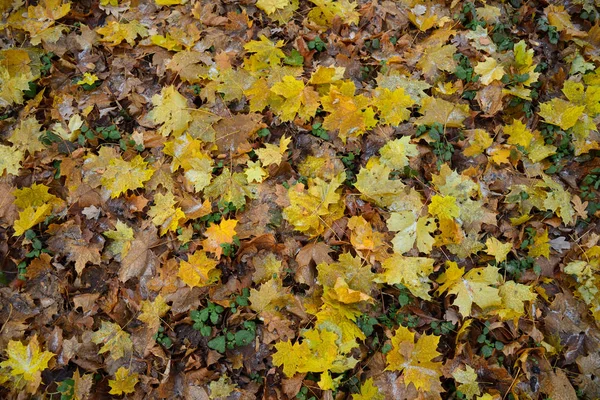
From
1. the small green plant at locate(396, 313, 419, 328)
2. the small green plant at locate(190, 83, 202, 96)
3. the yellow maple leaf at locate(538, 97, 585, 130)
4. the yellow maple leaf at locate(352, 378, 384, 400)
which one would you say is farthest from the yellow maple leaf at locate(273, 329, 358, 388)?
the yellow maple leaf at locate(538, 97, 585, 130)

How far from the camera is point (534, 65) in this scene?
9.96 feet

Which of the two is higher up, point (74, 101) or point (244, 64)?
point (244, 64)

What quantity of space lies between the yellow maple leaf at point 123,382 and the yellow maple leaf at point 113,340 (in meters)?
0.09

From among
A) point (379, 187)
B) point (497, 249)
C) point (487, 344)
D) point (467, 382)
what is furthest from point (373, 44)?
point (467, 382)

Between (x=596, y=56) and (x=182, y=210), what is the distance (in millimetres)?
3116

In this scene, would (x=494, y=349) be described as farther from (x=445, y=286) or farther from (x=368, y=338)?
(x=368, y=338)

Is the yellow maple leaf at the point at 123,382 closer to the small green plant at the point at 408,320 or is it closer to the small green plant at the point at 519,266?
the small green plant at the point at 408,320

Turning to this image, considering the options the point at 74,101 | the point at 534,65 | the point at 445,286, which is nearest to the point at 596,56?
the point at 534,65

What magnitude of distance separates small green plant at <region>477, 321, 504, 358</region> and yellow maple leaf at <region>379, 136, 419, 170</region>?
1.04m

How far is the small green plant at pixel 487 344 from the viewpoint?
7.72 ft

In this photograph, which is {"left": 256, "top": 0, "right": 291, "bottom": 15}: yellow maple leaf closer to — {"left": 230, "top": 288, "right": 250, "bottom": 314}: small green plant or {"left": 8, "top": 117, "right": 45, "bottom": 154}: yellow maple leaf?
{"left": 8, "top": 117, "right": 45, "bottom": 154}: yellow maple leaf

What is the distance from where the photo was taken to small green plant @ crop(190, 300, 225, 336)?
7.69 feet

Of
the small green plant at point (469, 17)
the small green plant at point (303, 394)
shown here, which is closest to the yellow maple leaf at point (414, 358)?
the small green plant at point (303, 394)

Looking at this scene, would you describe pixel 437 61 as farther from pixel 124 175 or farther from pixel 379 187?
pixel 124 175
